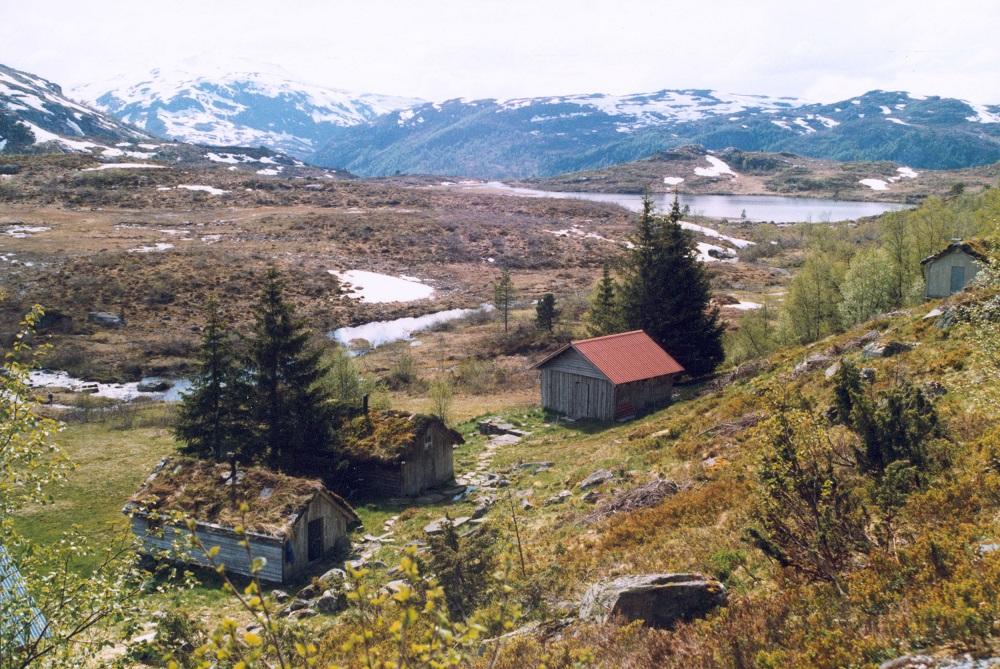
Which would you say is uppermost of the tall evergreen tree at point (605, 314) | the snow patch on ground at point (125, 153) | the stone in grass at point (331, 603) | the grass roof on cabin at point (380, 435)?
the snow patch on ground at point (125, 153)

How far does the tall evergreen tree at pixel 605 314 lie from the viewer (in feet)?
135

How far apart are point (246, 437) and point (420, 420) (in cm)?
655

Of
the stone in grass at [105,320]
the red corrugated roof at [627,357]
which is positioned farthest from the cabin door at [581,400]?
the stone in grass at [105,320]

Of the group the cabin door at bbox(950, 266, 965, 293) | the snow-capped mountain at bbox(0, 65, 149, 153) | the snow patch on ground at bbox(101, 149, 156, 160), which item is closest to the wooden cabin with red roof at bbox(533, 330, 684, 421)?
the cabin door at bbox(950, 266, 965, 293)

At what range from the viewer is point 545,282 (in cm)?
8569

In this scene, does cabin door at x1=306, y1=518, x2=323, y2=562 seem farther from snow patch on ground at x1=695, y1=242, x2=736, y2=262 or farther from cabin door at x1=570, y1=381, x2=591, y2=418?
snow patch on ground at x1=695, y1=242, x2=736, y2=262

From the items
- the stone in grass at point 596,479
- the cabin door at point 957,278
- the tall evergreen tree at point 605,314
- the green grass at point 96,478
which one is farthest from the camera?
the tall evergreen tree at point 605,314

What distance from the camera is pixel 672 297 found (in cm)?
3897

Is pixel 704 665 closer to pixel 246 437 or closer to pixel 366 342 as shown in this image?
pixel 246 437

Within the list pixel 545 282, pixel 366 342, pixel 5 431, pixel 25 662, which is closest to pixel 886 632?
pixel 25 662

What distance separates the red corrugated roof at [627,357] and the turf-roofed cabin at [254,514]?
15.5 m

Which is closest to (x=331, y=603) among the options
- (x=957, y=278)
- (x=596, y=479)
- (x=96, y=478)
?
(x=596, y=479)

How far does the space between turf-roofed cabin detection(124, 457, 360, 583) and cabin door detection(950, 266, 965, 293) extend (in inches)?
1200

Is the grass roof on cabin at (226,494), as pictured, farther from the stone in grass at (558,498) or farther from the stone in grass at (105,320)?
the stone in grass at (105,320)
